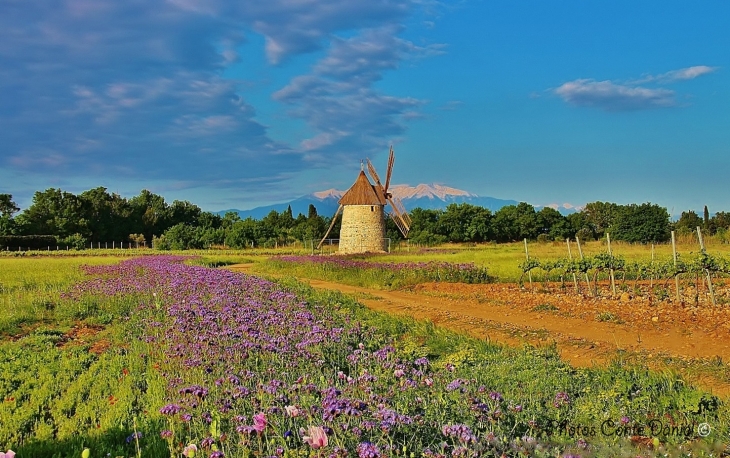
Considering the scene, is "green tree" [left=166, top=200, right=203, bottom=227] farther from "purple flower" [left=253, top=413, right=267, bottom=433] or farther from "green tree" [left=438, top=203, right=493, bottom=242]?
"purple flower" [left=253, top=413, right=267, bottom=433]

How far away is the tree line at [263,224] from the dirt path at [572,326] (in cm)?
5195

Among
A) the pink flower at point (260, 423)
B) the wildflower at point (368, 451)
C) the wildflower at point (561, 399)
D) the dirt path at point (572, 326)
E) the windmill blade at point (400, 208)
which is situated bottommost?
the dirt path at point (572, 326)

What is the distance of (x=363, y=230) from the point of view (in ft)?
153

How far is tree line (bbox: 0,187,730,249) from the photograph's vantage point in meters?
69.6

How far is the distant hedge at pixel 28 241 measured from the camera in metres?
65.0

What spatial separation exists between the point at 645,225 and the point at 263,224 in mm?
48867

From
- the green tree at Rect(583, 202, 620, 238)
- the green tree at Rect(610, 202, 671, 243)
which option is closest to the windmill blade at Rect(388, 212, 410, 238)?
the green tree at Rect(610, 202, 671, 243)

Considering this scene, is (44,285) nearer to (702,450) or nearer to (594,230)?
(702,450)

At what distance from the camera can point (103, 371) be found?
7.98 meters

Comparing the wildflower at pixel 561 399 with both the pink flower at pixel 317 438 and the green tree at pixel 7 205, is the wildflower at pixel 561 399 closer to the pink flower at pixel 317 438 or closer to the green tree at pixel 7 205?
the pink flower at pixel 317 438

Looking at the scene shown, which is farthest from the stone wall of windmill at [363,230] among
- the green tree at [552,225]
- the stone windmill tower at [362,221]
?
the green tree at [552,225]

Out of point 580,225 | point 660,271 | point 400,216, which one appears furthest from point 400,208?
point 580,225

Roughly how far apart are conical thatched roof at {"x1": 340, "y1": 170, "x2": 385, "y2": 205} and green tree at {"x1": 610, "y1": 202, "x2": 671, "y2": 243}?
3667cm

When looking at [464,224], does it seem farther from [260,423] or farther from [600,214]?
[260,423]
